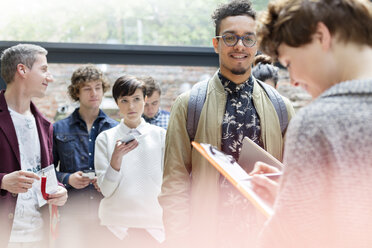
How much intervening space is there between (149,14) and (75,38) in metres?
0.67

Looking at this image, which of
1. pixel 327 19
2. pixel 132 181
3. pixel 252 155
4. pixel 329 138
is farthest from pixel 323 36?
pixel 132 181

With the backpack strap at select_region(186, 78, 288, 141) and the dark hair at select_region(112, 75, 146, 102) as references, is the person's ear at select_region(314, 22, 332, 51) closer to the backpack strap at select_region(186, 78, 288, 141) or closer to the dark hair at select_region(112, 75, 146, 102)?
the backpack strap at select_region(186, 78, 288, 141)

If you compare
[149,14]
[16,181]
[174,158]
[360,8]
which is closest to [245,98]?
[174,158]

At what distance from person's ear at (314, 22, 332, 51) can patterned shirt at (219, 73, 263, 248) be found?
99 centimetres

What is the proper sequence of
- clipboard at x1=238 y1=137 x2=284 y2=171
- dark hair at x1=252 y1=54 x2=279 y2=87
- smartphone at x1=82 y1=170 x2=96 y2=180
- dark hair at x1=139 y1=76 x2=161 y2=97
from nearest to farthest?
clipboard at x1=238 y1=137 x2=284 y2=171 < smartphone at x1=82 y1=170 x2=96 y2=180 < dark hair at x1=252 y1=54 x2=279 y2=87 < dark hair at x1=139 y1=76 x2=161 y2=97

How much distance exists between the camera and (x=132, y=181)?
8.34ft

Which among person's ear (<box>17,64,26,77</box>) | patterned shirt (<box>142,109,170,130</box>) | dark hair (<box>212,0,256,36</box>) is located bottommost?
patterned shirt (<box>142,109,170,130</box>)

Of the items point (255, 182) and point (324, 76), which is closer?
point (324, 76)

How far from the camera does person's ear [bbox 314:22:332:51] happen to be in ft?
2.94

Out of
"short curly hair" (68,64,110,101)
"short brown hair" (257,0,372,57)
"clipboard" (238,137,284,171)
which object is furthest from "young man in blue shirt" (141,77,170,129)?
"short brown hair" (257,0,372,57)

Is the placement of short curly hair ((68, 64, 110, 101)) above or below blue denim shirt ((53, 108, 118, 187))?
above

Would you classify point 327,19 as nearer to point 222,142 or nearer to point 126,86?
point 222,142

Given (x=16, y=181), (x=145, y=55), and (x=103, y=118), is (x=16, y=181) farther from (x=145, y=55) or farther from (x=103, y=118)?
(x=145, y=55)

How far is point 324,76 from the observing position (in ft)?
3.06
